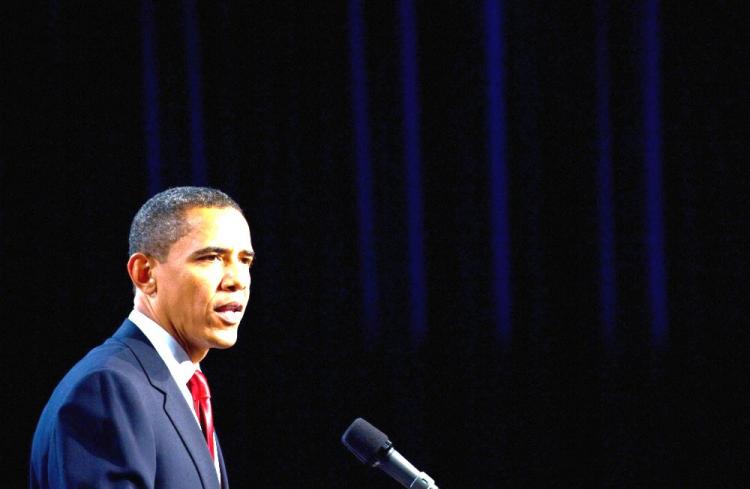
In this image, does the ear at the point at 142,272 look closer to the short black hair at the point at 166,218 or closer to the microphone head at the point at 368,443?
the short black hair at the point at 166,218

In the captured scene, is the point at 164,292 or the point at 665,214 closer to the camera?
the point at 164,292

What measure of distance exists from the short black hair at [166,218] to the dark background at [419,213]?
1.58 m

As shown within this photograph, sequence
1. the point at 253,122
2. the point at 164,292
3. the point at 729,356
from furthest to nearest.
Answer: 1. the point at 253,122
2. the point at 729,356
3. the point at 164,292

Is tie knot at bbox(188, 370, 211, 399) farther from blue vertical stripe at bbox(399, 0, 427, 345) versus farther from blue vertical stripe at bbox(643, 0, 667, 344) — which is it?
blue vertical stripe at bbox(643, 0, 667, 344)

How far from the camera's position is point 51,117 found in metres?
3.29

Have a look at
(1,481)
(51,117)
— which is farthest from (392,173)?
(1,481)

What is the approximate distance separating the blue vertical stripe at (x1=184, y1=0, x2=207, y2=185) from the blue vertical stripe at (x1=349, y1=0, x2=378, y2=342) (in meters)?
0.56

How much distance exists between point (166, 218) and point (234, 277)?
0.52ft

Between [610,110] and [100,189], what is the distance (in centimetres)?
180

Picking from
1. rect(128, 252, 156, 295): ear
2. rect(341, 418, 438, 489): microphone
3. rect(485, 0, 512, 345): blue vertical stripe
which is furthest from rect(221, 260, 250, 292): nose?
rect(485, 0, 512, 345): blue vertical stripe

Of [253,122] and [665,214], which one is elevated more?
[253,122]

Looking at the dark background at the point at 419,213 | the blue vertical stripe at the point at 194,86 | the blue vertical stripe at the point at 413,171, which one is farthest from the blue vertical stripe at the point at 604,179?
the blue vertical stripe at the point at 194,86

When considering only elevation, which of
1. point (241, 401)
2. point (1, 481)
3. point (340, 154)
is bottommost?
point (1, 481)

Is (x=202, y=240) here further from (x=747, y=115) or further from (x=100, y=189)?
(x=747, y=115)
